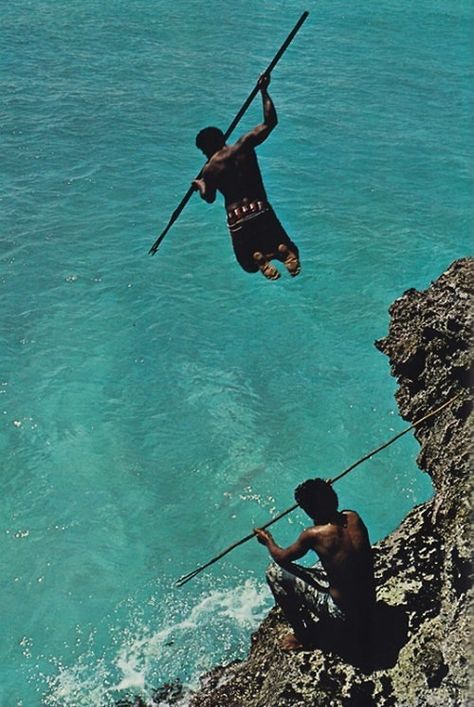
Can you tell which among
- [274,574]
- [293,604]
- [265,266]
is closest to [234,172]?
[265,266]

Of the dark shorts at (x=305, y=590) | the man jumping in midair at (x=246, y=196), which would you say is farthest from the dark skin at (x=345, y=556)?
the man jumping in midair at (x=246, y=196)

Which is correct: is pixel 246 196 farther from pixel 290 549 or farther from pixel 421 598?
pixel 421 598

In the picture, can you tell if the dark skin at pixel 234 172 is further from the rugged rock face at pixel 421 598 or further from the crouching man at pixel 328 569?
the crouching man at pixel 328 569

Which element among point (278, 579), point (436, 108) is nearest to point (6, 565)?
point (278, 579)

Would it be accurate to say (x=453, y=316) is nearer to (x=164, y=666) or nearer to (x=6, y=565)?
(x=164, y=666)

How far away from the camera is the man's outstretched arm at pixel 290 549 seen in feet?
24.1

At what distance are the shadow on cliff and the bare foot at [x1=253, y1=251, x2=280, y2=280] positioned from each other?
3.44m

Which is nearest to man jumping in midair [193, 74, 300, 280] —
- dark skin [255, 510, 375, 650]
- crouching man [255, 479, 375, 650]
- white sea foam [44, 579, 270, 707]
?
crouching man [255, 479, 375, 650]

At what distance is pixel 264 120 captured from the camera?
786 cm

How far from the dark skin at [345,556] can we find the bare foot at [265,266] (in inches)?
104

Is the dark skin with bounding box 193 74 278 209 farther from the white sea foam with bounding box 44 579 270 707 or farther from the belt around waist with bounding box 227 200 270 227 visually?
the white sea foam with bounding box 44 579 270 707

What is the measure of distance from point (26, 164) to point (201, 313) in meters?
8.98

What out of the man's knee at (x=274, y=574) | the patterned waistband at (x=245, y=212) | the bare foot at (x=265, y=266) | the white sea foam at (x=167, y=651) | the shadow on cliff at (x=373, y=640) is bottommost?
the white sea foam at (x=167, y=651)

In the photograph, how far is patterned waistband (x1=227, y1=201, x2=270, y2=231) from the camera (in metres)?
8.48
